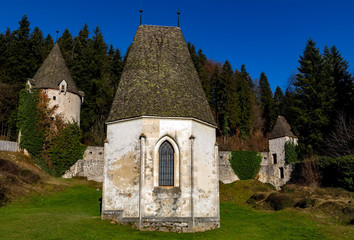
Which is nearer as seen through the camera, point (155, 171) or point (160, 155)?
point (155, 171)

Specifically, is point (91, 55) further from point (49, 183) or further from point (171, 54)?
point (171, 54)

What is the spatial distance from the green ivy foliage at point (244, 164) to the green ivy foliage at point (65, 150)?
58.1 feet

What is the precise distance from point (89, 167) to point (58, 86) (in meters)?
9.66

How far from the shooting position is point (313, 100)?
42375 millimetres

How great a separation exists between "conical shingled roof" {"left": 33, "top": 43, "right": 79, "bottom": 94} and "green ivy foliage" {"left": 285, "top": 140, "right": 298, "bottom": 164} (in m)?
26.6

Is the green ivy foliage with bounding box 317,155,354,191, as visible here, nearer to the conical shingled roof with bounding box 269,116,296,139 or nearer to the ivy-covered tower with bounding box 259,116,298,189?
the ivy-covered tower with bounding box 259,116,298,189

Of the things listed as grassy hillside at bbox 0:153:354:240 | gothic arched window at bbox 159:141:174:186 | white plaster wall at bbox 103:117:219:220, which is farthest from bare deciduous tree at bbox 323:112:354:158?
gothic arched window at bbox 159:141:174:186

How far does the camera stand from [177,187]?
56.8 ft

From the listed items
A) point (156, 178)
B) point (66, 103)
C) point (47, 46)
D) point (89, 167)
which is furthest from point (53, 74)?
point (156, 178)

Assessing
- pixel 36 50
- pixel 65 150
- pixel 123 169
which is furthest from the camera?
pixel 36 50

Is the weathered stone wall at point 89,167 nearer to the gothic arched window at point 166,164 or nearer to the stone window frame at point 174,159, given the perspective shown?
the gothic arched window at point 166,164

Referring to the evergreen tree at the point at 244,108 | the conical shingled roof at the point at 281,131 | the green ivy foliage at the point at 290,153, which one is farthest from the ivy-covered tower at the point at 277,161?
the evergreen tree at the point at 244,108

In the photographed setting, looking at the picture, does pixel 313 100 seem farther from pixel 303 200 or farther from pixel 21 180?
pixel 21 180

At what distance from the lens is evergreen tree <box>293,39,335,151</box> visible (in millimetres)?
40250
